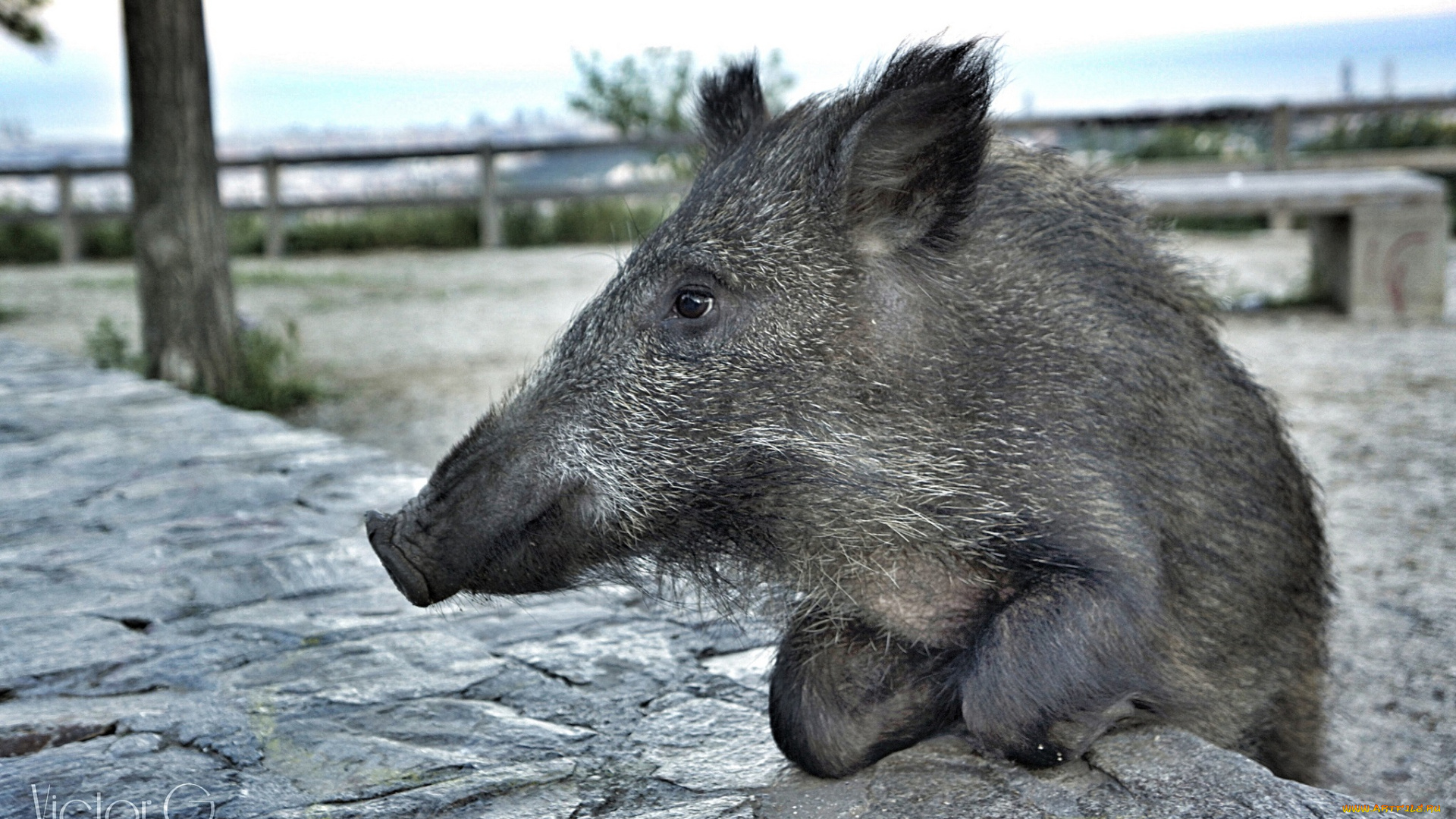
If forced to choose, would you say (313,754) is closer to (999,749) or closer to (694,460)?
(694,460)

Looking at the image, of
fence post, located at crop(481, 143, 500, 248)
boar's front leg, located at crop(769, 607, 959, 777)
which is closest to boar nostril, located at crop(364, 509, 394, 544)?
boar's front leg, located at crop(769, 607, 959, 777)

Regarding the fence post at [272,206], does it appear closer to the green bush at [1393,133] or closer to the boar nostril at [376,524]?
the green bush at [1393,133]

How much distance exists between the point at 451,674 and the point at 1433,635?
265 cm

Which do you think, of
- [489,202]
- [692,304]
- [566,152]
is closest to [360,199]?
[489,202]

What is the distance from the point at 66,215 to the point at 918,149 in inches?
639

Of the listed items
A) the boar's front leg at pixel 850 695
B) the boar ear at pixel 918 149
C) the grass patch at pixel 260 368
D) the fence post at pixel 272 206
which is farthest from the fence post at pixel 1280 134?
the boar's front leg at pixel 850 695

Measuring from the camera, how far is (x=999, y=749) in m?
2.10

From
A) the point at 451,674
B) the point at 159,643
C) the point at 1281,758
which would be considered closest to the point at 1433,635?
the point at 1281,758

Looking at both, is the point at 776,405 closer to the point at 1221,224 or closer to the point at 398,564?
the point at 398,564

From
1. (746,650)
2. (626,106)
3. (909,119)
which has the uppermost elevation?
(626,106)

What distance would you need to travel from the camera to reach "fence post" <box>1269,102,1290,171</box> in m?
14.0

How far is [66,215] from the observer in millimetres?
15844

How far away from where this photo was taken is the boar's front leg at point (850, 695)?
2.21 metres

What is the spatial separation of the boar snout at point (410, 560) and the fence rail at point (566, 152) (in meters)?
12.4
